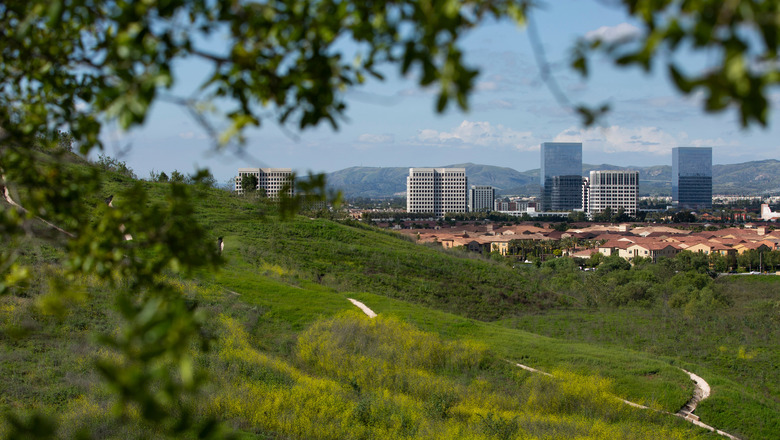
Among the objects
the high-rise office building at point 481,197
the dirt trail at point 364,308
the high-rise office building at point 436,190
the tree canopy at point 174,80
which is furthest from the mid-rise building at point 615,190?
the tree canopy at point 174,80

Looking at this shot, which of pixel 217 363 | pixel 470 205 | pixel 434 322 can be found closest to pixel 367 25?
pixel 217 363

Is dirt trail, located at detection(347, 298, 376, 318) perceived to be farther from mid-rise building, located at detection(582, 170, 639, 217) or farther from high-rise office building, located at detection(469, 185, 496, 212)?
high-rise office building, located at detection(469, 185, 496, 212)

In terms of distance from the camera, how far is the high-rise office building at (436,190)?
479ft

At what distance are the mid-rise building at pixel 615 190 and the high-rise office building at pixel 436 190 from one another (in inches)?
1411

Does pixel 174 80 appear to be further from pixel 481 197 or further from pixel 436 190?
pixel 481 197

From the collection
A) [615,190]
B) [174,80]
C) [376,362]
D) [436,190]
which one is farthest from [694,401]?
[615,190]

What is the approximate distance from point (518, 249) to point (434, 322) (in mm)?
58047

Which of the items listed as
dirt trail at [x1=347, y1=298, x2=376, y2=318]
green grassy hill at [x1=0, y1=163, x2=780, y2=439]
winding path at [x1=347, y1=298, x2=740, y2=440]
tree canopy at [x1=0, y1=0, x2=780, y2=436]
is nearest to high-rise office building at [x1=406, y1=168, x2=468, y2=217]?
green grassy hill at [x1=0, y1=163, x2=780, y2=439]

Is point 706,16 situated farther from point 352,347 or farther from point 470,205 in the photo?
point 470,205

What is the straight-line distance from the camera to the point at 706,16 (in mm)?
1229

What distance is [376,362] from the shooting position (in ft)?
35.1

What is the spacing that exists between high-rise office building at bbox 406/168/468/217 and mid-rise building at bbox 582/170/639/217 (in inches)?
1411

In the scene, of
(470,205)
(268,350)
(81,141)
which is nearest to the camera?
(81,141)

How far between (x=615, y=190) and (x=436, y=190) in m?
49.8
